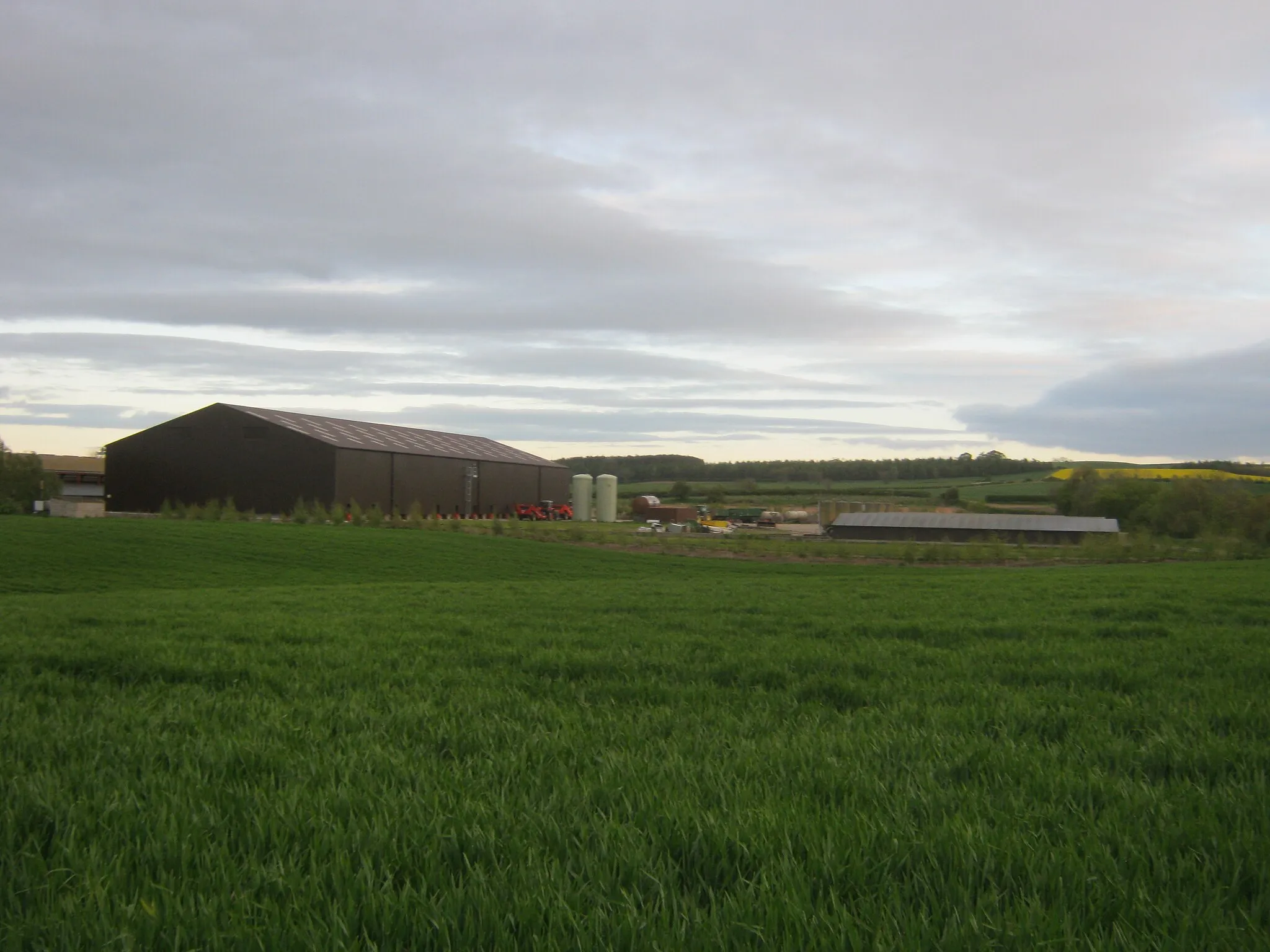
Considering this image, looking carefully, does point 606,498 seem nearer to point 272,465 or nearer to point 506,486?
point 506,486

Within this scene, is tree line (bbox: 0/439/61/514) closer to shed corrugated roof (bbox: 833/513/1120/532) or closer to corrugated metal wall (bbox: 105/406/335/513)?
corrugated metal wall (bbox: 105/406/335/513)

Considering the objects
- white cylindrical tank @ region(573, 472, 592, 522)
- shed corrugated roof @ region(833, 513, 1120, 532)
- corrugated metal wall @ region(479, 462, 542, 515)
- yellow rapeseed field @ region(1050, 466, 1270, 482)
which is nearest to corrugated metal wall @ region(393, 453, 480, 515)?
corrugated metal wall @ region(479, 462, 542, 515)

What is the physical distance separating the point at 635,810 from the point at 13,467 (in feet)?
184

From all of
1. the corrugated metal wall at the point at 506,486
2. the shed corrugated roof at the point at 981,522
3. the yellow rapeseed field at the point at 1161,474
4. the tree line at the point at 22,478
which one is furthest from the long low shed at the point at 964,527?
the tree line at the point at 22,478

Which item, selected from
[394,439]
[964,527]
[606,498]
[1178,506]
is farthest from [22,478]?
[1178,506]

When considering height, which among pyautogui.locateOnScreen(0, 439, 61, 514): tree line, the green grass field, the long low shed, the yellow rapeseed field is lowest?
the long low shed

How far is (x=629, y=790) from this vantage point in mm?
3801

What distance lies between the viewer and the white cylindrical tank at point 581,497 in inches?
2879

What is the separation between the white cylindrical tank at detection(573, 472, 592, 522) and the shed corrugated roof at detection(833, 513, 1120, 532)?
2287 cm

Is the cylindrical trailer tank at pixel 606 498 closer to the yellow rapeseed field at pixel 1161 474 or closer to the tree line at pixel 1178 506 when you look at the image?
the tree line at pixel 1178 506

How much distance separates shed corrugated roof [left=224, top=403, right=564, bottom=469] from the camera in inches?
2103

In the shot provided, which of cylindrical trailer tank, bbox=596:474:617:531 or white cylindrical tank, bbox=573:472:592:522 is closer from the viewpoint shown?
cylindrical trailer tank, bbox=596:474:617:531

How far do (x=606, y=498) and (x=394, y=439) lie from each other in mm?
19320

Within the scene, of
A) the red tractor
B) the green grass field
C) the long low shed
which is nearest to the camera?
the green grass field
